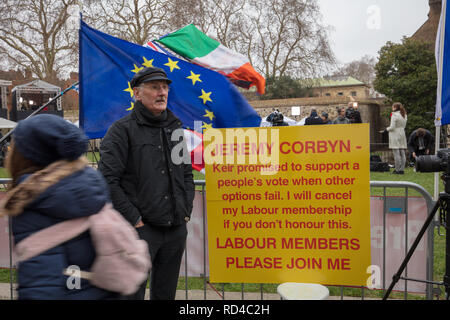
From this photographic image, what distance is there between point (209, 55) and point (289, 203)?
2591 millimetres

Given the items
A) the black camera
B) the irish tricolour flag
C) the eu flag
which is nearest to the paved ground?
the eu flag

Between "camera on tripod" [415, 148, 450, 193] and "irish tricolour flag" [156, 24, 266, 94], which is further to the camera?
"irish tricolour flag" [156, 24, 266, 94]

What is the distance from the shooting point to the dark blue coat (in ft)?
4.62

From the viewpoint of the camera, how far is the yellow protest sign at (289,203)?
9.52 ft

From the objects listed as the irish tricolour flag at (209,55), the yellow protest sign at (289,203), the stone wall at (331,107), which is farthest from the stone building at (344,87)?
the yellow protest sign at (289,203)

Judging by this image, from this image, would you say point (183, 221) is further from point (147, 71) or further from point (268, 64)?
point (268, 64)

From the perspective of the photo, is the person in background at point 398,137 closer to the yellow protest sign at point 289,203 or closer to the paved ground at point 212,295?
the paved ground at point 212,295

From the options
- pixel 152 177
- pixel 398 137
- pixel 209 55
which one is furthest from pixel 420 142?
pixel 152 177

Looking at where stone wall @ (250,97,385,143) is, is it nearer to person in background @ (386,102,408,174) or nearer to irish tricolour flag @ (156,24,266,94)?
person in background @ (386,102,408,174)

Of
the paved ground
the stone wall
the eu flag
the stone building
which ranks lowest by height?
the paved ground

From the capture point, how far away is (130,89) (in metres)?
3.82

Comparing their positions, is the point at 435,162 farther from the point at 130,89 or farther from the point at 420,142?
the point at 420,142

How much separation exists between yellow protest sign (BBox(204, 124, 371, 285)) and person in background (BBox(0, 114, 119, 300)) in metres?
1.64

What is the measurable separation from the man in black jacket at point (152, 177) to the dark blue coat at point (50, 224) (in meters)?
0.94
